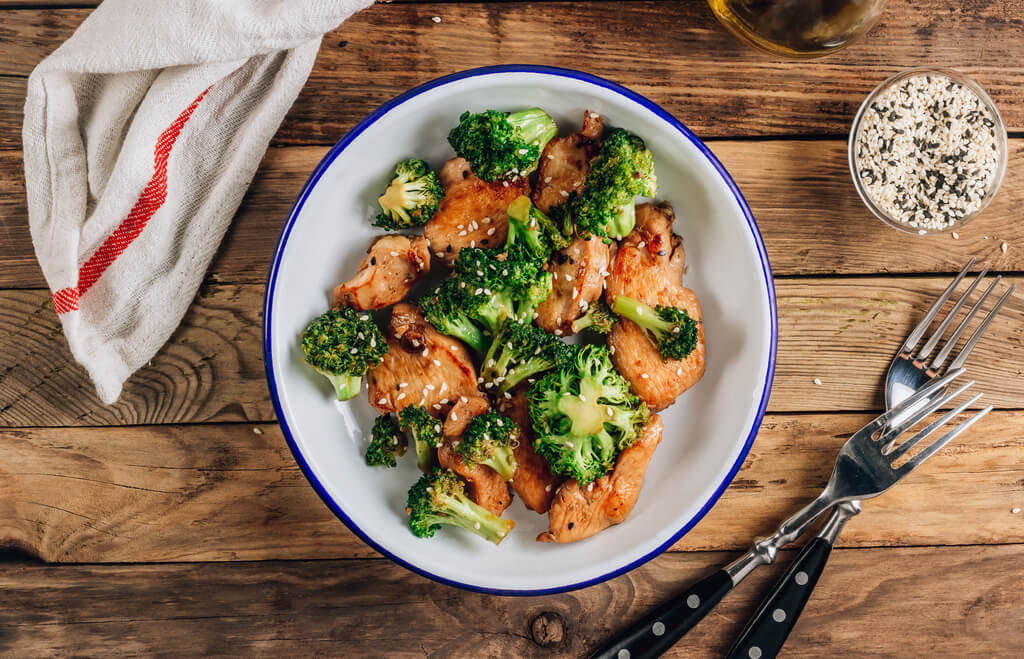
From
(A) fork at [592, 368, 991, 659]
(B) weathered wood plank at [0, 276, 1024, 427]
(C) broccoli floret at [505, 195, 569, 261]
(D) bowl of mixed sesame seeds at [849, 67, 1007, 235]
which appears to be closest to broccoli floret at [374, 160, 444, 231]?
(C) broccoli floret at [505, 195, 569, 261]

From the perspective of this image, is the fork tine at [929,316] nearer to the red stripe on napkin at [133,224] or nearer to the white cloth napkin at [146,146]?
the white cloth napkin at [146,146]

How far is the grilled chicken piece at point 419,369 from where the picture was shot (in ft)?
6.15

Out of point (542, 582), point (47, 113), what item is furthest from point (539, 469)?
point (47, 113)

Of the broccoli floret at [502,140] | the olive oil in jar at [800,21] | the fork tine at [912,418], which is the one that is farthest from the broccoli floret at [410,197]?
the fork tine at [912,418]

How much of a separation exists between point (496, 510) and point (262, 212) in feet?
3.70

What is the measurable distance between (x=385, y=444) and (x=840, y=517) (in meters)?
1.41

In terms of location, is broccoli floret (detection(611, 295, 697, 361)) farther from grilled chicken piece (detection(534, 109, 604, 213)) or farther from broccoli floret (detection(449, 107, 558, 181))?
broccoli floret (detection(449, 107, 558, 181))

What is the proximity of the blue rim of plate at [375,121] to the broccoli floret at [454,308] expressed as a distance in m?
0.42

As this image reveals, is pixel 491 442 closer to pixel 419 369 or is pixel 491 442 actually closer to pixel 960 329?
pixel 419 369

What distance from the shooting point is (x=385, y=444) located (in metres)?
1.92

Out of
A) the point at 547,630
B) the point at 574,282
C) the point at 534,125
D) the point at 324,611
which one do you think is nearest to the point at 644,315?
the point at 574,282

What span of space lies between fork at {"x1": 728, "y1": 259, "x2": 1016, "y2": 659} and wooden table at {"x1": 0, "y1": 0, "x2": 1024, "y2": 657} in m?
0.06

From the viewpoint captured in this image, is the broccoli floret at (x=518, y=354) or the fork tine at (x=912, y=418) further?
the fork tine at (x=912, y=418)

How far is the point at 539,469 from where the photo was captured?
192 centimetres
